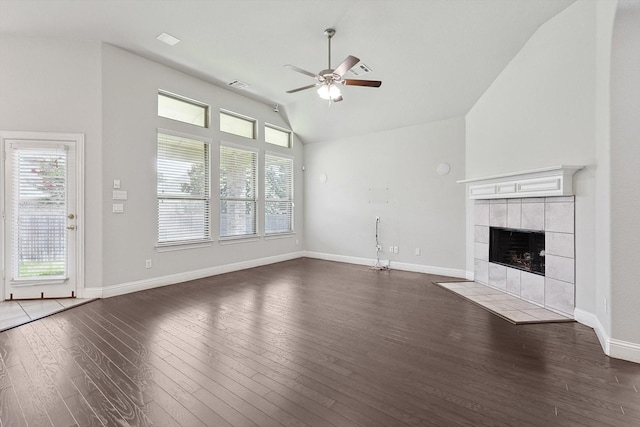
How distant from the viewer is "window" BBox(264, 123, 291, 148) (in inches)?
270

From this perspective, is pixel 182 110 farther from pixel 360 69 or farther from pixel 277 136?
pixel 360 69

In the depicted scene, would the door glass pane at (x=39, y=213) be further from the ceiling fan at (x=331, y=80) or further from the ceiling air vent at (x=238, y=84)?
the ceiling fan at (x=331, y=80)

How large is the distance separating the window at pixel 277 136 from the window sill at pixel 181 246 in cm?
273

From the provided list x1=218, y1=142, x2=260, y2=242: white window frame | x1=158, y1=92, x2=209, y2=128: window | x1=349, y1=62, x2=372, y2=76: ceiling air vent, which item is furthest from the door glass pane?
x1=349, y1=62, x2=372, y2=76: ceiling air vent

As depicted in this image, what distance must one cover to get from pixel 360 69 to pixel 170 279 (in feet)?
14.9

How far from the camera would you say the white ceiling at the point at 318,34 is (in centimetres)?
338

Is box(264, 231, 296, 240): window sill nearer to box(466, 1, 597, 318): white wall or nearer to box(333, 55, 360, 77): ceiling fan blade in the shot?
box(333, 55, 360, 77): ceiling fan blade

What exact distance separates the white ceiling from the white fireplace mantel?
60.6 inches

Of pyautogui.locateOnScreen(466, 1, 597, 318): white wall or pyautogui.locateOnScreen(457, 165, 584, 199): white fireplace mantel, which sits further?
pyautogui.locateOnScreen(457, 165, 584, 199): white fireplace mantel

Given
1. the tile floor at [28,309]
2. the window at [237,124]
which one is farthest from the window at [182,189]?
the tile floor at [28,309]

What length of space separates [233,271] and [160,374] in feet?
12.3

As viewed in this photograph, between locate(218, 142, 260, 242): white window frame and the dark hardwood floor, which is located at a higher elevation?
locate(218, 142, 260, 242): white window frame

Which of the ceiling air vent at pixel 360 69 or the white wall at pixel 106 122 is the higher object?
the ceiling air vent at pixel 360 69

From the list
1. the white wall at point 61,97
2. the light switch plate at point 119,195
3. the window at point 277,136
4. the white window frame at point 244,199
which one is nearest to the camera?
the white wall at point 61,97
